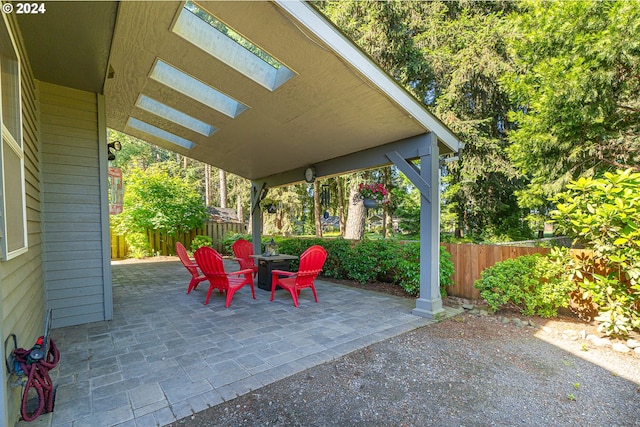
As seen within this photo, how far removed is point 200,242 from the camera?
10.2m

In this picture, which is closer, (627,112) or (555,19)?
(627,112)

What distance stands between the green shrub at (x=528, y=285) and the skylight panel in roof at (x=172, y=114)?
5.22 metres

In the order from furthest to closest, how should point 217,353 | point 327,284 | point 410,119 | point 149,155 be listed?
point 149,155
point 327,284
point 410,119
point 217,353

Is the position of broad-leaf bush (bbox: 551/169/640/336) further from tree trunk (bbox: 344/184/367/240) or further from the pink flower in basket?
tree trunk (bbox: 344/184/367/240)

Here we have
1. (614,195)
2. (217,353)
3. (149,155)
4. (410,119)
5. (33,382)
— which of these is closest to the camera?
(33,382)

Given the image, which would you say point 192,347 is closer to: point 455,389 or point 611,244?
point 455,389

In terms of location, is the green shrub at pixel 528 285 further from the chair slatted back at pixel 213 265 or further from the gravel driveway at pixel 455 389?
the chair slatted back at pixel 213 265

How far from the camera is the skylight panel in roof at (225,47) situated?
2.81 meters

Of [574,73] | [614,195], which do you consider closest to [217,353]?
[614,195]

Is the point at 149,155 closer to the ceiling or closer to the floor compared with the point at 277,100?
closer to the ceiling

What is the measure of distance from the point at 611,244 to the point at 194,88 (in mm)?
5572

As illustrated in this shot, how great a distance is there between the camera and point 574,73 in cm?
509

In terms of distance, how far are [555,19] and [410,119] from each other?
4.95 meters

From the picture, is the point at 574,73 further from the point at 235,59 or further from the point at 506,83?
the point at 235,59
